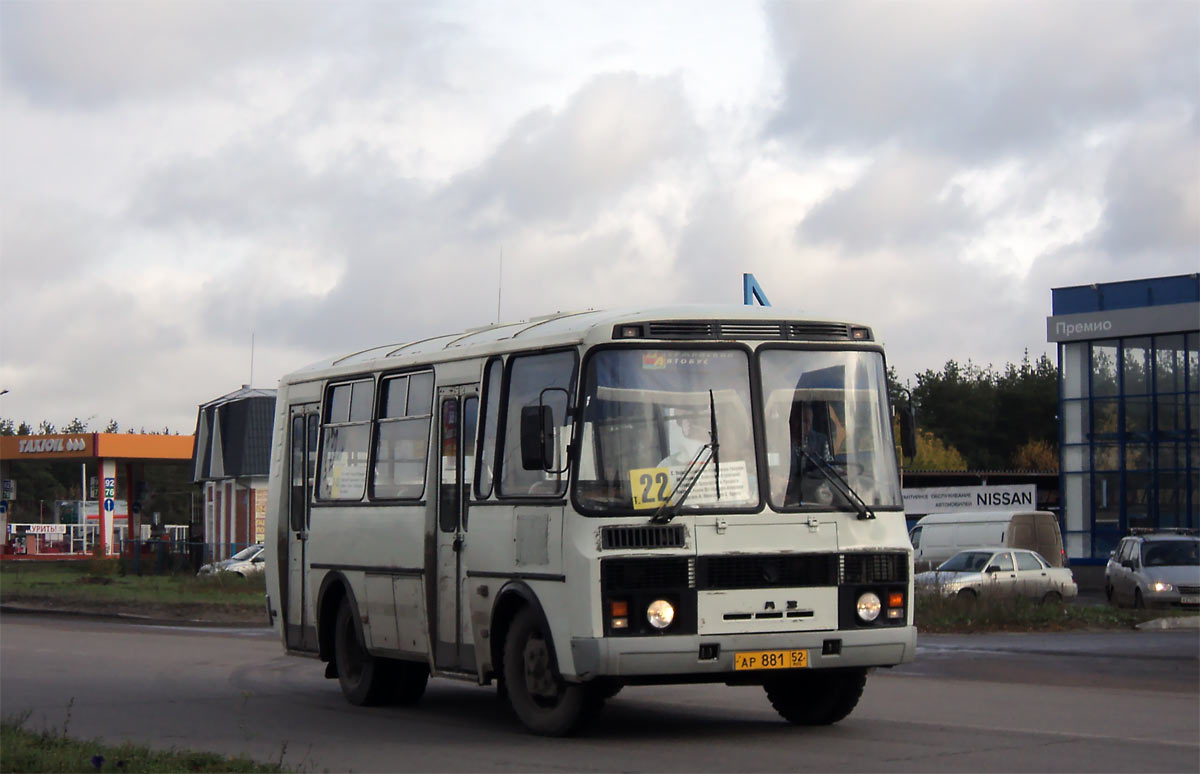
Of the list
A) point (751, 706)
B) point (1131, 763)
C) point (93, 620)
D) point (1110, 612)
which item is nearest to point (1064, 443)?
point (1110, 612)

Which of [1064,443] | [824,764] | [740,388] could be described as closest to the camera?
[824,764]

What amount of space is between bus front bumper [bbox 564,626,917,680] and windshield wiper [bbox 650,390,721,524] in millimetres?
828

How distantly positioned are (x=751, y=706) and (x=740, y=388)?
4226 mm

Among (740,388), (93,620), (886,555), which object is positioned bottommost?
(93,620)

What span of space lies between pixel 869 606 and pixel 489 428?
3.24 meters

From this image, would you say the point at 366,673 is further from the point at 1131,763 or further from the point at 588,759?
the point at 1131,763

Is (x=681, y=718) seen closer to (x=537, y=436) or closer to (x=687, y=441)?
(x=687, y=441)

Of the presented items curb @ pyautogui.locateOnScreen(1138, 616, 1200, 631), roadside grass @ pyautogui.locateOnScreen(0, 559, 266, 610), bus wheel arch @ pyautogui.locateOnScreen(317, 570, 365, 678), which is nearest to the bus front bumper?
bus wheel arch @ pyautogui.locateOnScreen(317, 570, 365, 678)

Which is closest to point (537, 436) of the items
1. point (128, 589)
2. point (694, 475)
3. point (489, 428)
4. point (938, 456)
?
point (694, 475)

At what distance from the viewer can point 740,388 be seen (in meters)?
11.7

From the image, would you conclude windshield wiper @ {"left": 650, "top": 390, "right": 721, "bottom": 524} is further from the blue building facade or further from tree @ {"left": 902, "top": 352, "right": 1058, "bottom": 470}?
tree @ {"left": 902, "top": 352, "right": 1058, "bottom": 470}

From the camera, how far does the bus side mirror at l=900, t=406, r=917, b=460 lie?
39.6 feet

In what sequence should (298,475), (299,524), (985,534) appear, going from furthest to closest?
(985,534)
(298,475)
(299,524)

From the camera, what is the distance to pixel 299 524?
16.1 meters
